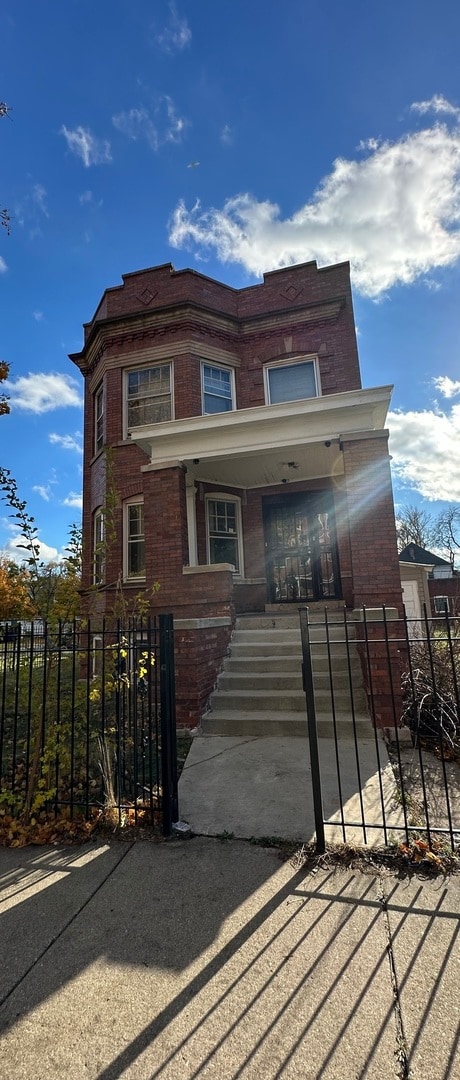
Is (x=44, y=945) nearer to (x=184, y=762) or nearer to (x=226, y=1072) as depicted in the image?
(x=226, y=1072)

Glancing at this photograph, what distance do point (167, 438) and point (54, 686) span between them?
167 inches

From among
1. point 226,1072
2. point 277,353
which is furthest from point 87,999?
point 277,353

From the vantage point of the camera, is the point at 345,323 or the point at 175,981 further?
the point at 345,323

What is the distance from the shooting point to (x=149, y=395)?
11078 mm

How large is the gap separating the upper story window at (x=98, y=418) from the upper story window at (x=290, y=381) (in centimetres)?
421

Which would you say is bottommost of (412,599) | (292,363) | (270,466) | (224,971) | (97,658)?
(224,971)

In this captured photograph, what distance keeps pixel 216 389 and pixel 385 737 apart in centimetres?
845

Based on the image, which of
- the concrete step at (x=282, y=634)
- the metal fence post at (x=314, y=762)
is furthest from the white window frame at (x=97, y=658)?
the concrete step at (x=282, y=634)

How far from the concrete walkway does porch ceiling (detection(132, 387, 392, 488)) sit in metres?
4.03

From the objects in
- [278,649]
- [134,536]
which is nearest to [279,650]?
[278,649]

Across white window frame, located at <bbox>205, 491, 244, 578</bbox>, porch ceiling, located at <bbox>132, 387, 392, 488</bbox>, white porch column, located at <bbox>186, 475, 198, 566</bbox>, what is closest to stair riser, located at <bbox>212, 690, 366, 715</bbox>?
white porch column, located at <bbox>186, 475, 198, 566</bbox>

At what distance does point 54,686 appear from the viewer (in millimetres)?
4410

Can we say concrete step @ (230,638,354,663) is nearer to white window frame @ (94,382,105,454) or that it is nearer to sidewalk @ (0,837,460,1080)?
sidewalk @ (0,837,460,1080)

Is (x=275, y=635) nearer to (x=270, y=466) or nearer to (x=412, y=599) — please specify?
(x=270, y=466)
